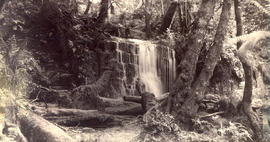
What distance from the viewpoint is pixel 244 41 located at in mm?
4430

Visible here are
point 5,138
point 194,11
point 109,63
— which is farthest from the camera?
point 194,11

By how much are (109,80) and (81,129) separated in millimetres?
617

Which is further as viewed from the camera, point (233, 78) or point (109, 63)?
point (233, 78)

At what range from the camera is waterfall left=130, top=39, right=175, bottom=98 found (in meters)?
4.29

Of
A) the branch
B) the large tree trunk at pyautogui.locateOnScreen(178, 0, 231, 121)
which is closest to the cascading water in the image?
the large tree trunk at pyautogui.locateOnScreen(178, 0, 231, 121)

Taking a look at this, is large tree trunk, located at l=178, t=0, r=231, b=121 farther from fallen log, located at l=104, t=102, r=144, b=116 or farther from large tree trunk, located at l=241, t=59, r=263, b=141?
fallen log, located at l=104, t=102, r=144, b=116

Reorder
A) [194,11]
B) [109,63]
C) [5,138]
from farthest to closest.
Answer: [194,11], [109,63], [5,138]

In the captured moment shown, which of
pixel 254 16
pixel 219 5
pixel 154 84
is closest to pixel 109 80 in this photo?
pixel 154 84

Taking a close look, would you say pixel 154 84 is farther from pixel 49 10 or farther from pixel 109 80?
pixel 49 10

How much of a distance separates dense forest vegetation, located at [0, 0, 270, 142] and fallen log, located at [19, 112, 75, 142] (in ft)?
0.03

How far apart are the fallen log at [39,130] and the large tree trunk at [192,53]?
1.28 metres

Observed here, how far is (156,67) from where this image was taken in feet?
14.5

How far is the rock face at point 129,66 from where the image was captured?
4.22 metres

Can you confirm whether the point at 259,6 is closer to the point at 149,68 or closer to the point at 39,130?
the point at 149,68
